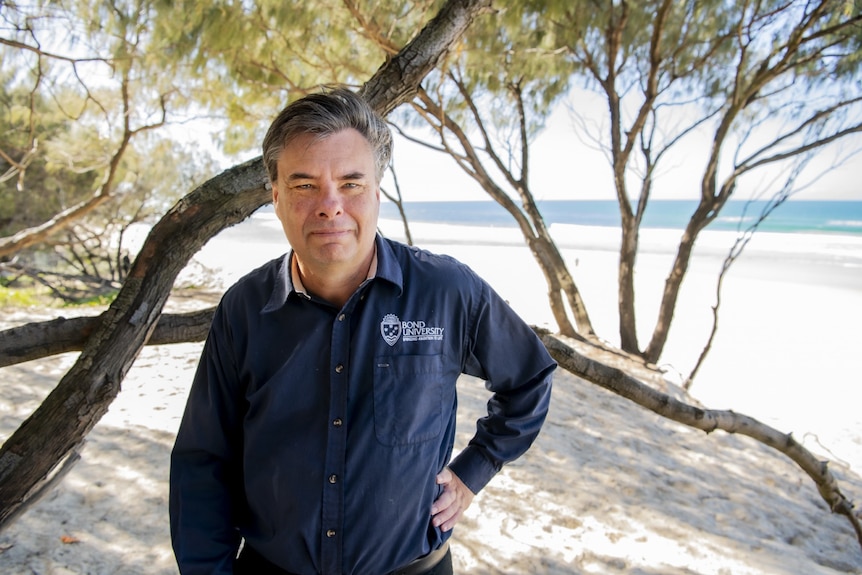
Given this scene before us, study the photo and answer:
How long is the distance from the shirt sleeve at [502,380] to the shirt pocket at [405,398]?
143 mm

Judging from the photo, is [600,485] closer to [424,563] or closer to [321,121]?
[424,563]

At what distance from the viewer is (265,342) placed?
1.19 m

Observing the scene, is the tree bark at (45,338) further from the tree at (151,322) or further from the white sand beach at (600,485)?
the white sand beach at (600,485)

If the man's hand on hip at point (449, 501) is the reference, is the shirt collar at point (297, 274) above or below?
above

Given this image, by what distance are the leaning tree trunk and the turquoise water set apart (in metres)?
27.2

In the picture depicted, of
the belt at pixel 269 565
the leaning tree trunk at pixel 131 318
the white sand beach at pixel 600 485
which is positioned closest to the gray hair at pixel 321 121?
the leaning tree trunk at pixel 131 318

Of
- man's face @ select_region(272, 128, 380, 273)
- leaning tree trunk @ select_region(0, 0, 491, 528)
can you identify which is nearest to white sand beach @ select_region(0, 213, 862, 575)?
leaning tree trunk @ select_region(0, 0, 491, 528)

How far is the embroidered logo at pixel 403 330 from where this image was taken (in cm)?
120

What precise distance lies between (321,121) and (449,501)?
0.86 metres

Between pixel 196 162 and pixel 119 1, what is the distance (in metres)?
6.82

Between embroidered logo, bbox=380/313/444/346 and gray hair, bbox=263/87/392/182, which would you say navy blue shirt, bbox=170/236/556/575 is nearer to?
embroidered logo, bbox=380/313/444/346

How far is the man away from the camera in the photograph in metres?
1.15

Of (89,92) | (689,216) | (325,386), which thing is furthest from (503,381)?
(689,216)

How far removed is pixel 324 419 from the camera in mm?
1151
